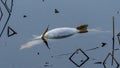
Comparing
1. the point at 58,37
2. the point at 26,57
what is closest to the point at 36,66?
the point at 26,57

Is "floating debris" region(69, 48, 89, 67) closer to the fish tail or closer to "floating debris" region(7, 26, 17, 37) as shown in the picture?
the fish tail

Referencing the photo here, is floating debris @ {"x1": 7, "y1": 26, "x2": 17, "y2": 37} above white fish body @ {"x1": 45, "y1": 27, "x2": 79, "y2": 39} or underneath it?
above

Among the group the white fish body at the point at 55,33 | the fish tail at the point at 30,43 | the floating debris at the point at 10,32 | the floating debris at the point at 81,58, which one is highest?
the floating debris at the point at 10,32

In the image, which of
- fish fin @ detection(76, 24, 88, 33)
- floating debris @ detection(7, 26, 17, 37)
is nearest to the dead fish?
fish fin @ detection(76, 24, 88, 33)

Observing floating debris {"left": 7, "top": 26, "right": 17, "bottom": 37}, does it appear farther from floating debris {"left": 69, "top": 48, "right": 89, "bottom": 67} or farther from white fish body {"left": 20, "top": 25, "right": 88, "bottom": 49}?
floating debris {"left": 69, "top": 48, "right": 89, "bottom": 67}

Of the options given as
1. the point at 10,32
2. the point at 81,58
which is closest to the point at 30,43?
the point at 10,32

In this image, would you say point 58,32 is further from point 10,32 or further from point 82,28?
point 10,32

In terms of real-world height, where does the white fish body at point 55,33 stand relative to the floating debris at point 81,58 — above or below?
above

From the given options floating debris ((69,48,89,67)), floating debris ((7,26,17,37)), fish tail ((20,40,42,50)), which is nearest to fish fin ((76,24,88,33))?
floating debris ((69,48,89,67))

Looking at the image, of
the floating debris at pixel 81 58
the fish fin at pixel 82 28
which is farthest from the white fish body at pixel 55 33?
the floating debris at pixel 81 58

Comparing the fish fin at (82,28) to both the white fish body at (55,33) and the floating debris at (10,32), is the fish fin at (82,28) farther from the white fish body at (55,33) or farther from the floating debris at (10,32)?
the floating debris at (10,32)

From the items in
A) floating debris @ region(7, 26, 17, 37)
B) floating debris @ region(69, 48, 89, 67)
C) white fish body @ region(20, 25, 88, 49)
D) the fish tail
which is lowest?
floating debris @ region(69, 48, 89, 67)
